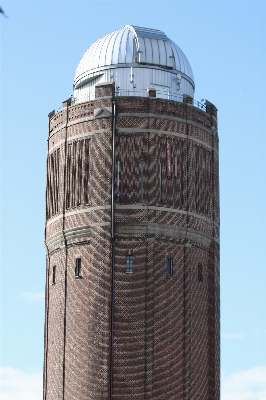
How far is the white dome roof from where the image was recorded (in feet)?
188

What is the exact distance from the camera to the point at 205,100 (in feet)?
193

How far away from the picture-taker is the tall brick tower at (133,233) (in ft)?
166

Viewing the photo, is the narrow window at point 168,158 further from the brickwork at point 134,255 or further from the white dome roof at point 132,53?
the white dome roof at point 132,53

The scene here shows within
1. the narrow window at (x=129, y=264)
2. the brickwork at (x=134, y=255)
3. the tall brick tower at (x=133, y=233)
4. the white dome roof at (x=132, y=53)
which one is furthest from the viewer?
the white dome roof at (x=132, y=53)

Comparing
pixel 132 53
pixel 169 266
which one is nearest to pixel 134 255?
pixel 169 266

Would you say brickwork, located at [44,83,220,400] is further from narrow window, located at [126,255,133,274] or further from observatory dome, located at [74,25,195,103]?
observatory dome, located at [74,25,195,103]

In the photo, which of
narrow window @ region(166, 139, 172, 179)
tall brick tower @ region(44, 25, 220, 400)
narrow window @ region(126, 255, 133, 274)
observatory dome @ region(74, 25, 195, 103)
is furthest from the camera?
observatory dome @ region(74, 25, 195, 103)

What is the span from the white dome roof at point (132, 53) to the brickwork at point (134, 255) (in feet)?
12.6

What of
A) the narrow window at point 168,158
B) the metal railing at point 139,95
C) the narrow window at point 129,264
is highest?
the metal railing at point 139,95

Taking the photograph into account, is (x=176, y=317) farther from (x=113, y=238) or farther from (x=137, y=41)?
(x=137, y=41)

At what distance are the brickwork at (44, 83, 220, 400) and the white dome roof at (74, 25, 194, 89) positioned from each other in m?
3.85

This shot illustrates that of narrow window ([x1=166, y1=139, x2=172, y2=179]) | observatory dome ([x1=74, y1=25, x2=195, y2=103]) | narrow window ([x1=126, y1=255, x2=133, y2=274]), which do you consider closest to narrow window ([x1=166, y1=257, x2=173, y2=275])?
narrow window ([x1=126, y1=255, x2=133, y2=274])

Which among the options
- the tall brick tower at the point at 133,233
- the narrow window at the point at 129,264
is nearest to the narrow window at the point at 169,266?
the tall brick tower at the point at 133,233

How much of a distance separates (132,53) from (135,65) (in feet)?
3.58
